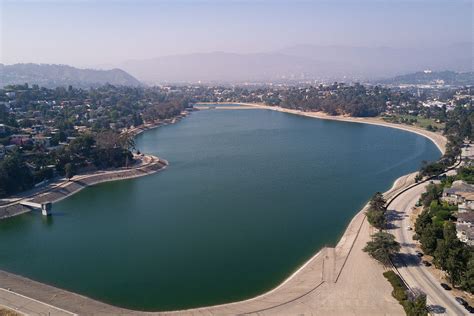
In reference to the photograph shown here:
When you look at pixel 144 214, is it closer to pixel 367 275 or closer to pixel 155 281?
pixel 155 281

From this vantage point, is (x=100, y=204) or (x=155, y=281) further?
(x=100, y=204)

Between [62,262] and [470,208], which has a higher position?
[470,208]

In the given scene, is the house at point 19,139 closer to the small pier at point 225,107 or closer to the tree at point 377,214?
the tree at point 377,214

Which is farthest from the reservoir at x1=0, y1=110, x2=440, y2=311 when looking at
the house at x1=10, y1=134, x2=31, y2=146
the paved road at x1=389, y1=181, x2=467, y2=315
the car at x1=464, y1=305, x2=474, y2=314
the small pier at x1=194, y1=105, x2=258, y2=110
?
the small pier at x1=194, y1=105, x2=258, y2=110

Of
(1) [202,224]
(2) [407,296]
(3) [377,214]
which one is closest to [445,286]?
(2) [407,296]

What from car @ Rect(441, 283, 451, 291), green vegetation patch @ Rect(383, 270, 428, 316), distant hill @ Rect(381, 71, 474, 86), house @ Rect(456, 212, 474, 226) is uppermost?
distant hill @ Rect(381, 71, 474, 86)

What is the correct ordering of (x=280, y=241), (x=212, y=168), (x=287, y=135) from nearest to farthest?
(x=280, y=241), (x=212, y=168), (x=287, y=135)

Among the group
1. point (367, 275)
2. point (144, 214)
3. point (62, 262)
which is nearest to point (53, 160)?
point (144, 214)

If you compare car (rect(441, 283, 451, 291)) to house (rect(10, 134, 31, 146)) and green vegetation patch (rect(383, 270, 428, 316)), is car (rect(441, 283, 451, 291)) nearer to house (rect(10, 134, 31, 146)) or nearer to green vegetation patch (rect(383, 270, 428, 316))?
green vegetation patch (rect(383, 270, 428, 316))

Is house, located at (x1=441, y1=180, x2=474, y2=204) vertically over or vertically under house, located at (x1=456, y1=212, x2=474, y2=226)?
over
